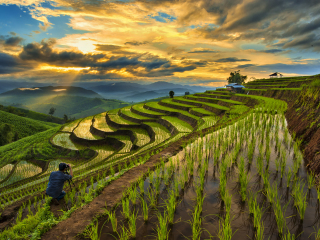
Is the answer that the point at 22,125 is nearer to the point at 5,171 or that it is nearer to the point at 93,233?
the point at 5,171

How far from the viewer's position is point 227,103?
18.6 m

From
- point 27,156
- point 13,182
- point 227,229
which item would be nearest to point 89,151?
point 13,182

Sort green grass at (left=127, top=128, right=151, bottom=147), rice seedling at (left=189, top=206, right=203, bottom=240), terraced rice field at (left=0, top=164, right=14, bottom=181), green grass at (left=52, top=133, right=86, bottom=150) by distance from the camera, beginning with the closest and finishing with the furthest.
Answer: rice seedling at (left=189, top=206, right=203, bottom=240), terraced rice field at (left=0, top=164, right=14, bottom=181), green grass at (left=127, top=128, right=151, bottom=147), green grass at (left=52, top=133, right=86, bottom=150)

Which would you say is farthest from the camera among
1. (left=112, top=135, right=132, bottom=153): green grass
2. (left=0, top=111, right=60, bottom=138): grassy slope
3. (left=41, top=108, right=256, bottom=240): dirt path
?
(left=0, top=111, right=60, bottom=138): grassy slope

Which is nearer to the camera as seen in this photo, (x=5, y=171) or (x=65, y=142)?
(x=5, y=171)

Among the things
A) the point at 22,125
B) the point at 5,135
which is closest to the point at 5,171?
the point at 5,135

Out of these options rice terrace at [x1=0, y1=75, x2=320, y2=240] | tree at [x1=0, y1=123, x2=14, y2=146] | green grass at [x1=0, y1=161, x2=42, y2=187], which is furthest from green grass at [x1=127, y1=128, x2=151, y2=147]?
tree at [x1=0, y1=123, x2=14, y2=146]

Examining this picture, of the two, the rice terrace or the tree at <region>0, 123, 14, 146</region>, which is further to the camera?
the tree at <region>0, 123, 14, 146</region>

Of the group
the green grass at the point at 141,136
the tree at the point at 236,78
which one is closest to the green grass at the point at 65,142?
the green grass at the point at 141,136

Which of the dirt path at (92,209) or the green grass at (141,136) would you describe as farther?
the green grass at (141,136)

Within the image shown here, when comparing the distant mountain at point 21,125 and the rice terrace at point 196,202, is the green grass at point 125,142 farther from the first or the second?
the distant mountain at point 21,125

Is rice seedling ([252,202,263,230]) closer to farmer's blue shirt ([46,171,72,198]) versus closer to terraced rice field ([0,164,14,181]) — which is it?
farmer's blue shirt ([46,171,72,198])

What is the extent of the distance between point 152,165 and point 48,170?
36.5ft

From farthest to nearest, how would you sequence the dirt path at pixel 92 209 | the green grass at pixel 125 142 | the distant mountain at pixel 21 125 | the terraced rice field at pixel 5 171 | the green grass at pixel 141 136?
the distant mountain at pixel 21 125 → the green grass at pixel 141 136 → the green grass at pixel 125 142 → the terraced rice field at pixel 5 171 → the dirt path at pixel 92 209
